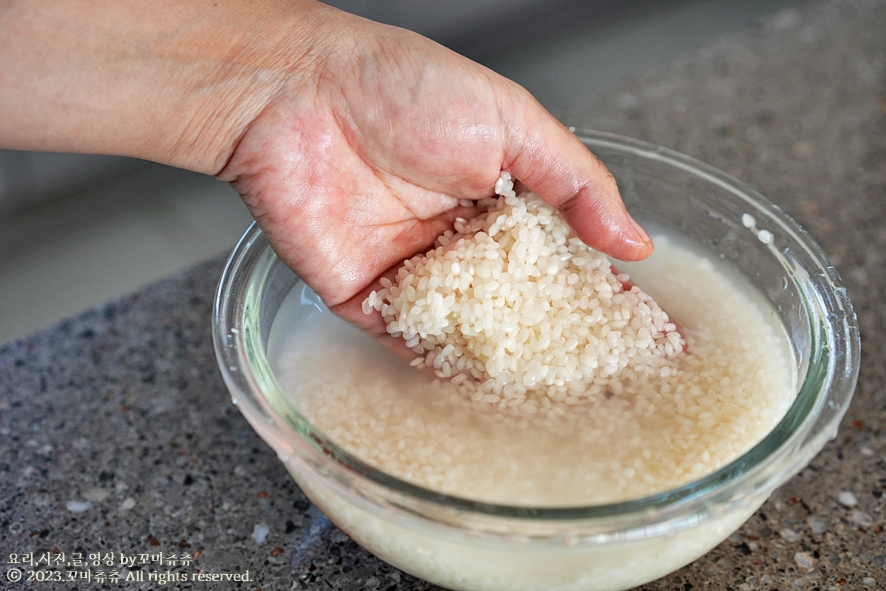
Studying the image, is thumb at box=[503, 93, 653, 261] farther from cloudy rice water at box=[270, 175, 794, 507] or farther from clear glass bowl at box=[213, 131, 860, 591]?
clear glass bowl at box=[213, 131, 860, 591]

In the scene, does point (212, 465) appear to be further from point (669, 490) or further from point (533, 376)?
point (669, 490)

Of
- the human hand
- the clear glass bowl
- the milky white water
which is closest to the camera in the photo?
the clear glass bowl

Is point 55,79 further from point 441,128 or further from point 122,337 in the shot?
point 122,337

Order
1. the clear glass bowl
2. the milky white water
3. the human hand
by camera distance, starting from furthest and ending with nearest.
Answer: the human hand
the milky white water
the clear glass bowl

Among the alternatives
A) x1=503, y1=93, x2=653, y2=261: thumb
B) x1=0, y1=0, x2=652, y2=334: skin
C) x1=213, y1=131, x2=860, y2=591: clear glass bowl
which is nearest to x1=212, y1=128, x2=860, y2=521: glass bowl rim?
x1=213, y1=131, x2=860, y2=591: clear glass bowl

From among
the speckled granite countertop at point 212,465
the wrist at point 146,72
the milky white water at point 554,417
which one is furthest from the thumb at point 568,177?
the speckled granite countertop at point 212,465
